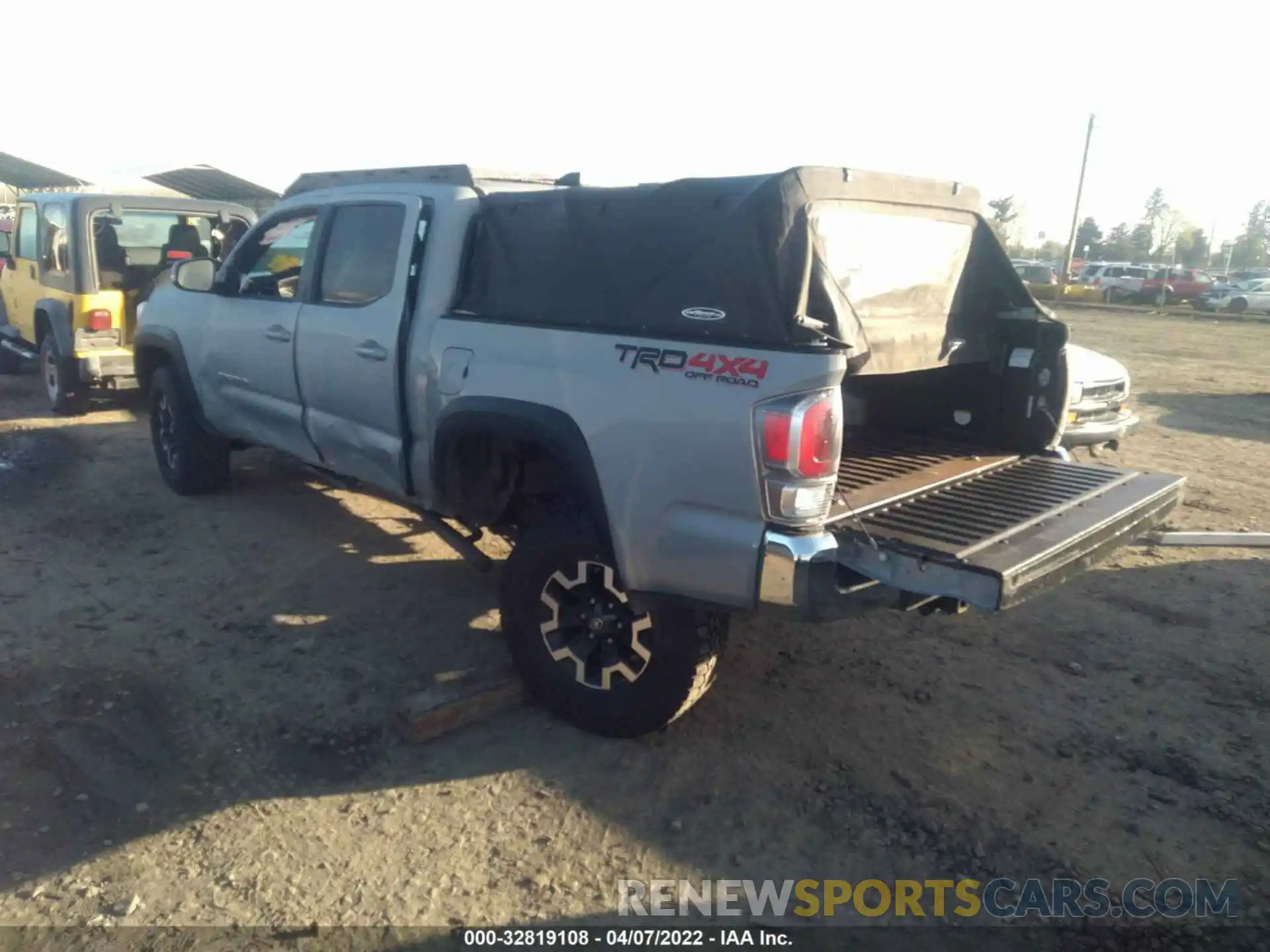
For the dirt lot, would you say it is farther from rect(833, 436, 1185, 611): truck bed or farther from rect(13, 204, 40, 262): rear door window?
rect(13, 204, 40, 262): rear door window

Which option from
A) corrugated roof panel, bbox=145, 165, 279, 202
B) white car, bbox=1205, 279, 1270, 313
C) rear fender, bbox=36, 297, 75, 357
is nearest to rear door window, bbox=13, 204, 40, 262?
rear fender, bbox=36, 297, 75, 357

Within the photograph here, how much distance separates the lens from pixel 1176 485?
409 centimetres

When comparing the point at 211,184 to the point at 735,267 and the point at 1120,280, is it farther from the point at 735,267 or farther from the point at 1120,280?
the point at 1120,280

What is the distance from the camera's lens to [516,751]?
3730 millimetres

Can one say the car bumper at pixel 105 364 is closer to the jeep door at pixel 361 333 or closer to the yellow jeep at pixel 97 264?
the yellow jeep at pixel 97 264

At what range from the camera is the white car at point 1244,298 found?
109 feet

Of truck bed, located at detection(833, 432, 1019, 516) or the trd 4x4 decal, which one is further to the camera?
truck bed, located at detection(833, 432, 1019, 516)

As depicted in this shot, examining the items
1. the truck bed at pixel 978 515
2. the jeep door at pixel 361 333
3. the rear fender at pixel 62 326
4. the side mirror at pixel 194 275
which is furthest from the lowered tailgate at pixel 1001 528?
the rear fender at pixel 62 326

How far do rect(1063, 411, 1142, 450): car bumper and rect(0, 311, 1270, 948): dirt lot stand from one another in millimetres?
1293

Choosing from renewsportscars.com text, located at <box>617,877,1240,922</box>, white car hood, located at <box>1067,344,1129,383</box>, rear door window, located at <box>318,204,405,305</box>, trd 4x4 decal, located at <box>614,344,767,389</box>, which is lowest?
renewsportscars.com text, located at <box>617,877,1240,922</box>

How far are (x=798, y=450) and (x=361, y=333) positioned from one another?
2425 millimetres

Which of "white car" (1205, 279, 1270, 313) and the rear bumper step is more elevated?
"white car" (1205, 279, 1270, 313)

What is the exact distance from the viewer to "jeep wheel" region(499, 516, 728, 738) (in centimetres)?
351

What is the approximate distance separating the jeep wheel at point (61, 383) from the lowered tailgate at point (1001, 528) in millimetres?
8007
